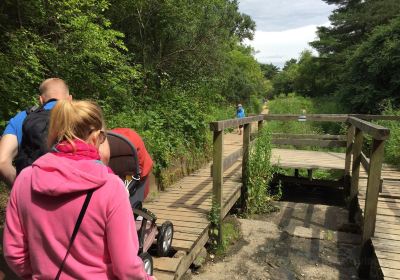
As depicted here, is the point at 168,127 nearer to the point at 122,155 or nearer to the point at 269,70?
the point at 122,155

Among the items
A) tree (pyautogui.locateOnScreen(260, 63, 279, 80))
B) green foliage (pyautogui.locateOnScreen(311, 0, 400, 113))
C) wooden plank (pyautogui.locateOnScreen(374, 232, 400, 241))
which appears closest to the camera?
wooden plank (pyautogui.locateOnScreen(374, 232, 400, 241))

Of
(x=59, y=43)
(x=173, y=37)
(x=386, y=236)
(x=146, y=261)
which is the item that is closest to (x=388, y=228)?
(x=386, y=236)

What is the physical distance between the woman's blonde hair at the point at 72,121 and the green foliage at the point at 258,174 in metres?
5.14

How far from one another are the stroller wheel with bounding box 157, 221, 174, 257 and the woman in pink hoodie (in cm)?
221

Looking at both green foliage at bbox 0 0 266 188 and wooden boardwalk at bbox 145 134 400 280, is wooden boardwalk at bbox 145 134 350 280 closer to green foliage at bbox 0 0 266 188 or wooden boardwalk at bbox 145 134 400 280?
wooden boardwalk at bbox 145 134 400 280

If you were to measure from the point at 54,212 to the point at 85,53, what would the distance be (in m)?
5.72

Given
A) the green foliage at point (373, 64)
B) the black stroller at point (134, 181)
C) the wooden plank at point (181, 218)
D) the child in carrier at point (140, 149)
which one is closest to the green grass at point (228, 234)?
the wooden plank at point (181, 218)

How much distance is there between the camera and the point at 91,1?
272 inches

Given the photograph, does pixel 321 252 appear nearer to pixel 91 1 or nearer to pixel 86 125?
pixel 86 125

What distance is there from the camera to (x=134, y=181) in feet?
9.30

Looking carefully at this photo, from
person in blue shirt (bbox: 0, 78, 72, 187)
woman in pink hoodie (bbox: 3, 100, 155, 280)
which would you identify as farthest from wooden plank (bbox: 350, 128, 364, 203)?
woman in pink hoodie (bbox: 3, 100, 155, 280)

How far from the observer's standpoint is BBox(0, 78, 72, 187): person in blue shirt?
95.3 inches

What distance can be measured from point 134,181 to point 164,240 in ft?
3.74

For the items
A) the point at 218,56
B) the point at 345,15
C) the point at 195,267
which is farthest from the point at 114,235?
the point at 345,15
